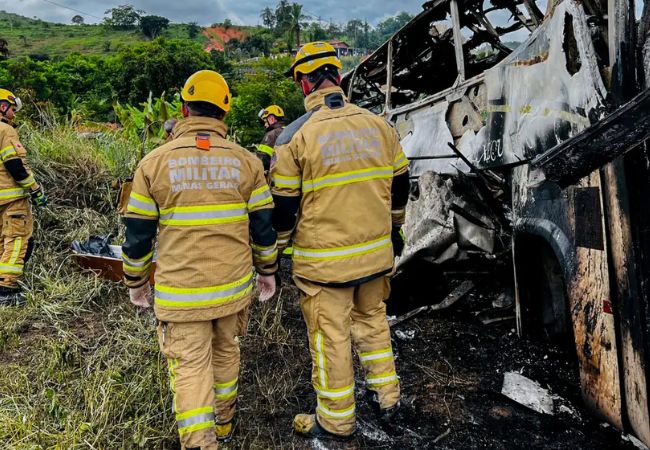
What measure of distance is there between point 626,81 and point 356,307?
4.91ft

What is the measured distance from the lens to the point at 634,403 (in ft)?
5.93

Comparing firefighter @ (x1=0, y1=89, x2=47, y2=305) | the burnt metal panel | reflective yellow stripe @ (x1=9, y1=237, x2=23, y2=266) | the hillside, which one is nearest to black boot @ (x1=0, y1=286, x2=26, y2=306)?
firefighter @ (x1=0, y1=89, x2=47, y2=305)

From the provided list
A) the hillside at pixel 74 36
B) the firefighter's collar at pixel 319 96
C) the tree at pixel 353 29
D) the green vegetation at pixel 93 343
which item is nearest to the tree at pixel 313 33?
the hillside at pixel 74 36

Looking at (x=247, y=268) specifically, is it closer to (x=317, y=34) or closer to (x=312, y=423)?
(x=312, y=423)

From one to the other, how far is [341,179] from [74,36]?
80.0 m

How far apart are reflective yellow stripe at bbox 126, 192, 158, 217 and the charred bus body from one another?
1.49 metres

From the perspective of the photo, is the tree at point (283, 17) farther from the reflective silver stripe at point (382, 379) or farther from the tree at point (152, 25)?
the reflective silver stripe at point (382, 379)

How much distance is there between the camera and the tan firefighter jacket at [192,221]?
1916mm

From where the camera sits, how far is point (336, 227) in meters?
2.09

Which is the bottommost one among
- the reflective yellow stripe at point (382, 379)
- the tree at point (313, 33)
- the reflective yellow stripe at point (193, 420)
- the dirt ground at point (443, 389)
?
the dirt ground at point (443, 389)

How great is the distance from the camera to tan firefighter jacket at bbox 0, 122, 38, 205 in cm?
369

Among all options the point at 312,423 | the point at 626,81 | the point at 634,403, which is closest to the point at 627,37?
the point at 626,81

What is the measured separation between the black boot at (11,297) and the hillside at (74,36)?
2410 inches

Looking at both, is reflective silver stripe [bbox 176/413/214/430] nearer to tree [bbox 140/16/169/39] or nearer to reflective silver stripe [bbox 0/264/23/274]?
reflective silver stripe [bbox 0/264/23/274]
